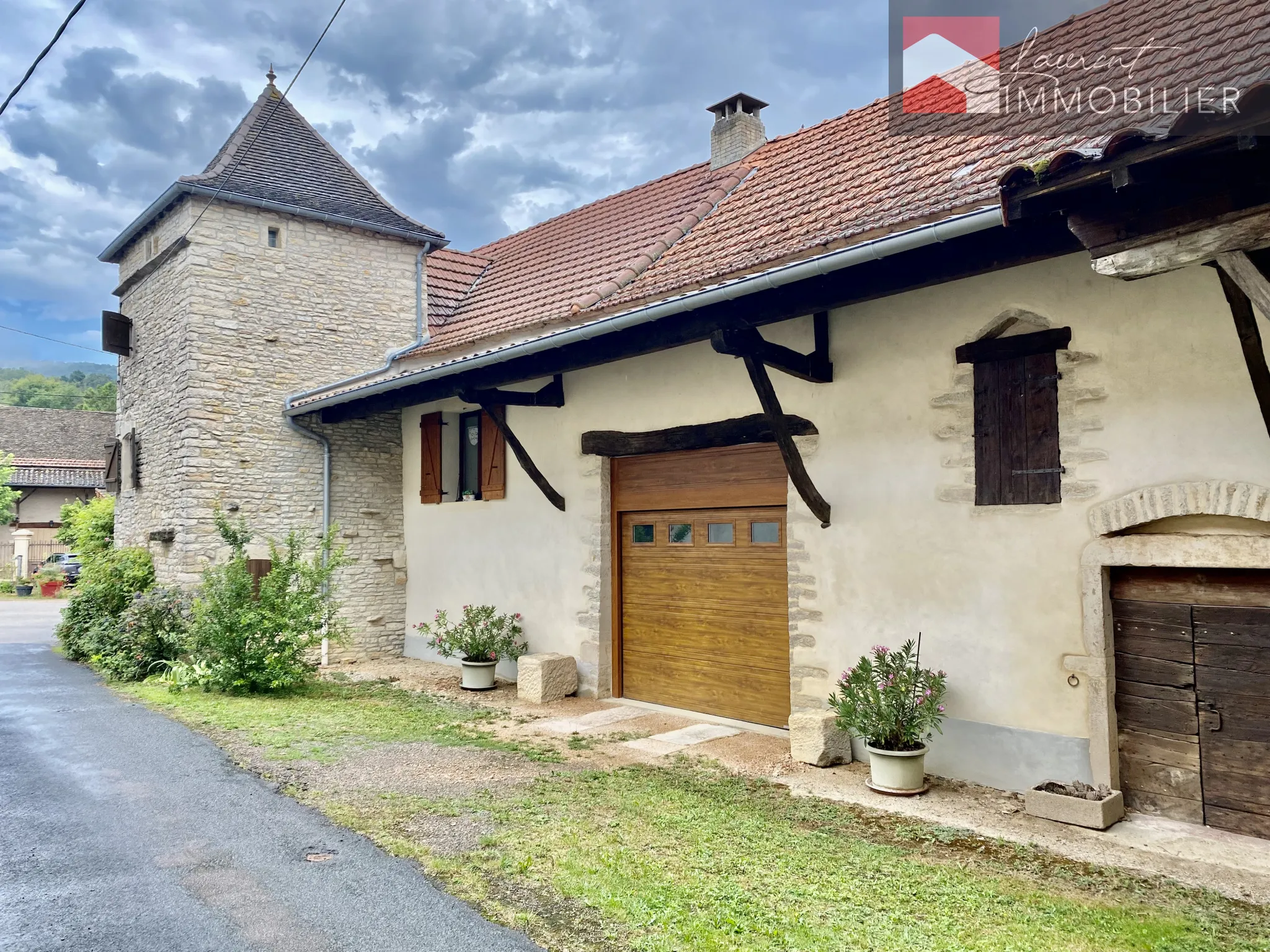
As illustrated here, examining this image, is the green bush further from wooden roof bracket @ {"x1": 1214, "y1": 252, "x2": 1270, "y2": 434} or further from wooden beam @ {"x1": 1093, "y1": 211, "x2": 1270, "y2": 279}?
wooden roof bracket @ {"x1": 1214, "y1": 252, "x2": 1270, "y2": 434}

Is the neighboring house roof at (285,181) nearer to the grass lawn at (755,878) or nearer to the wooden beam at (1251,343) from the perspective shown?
the grass lawn at (755,878)

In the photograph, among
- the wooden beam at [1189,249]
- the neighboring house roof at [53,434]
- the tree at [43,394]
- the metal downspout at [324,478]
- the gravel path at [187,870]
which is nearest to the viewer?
the wooden beam at [1189,249]

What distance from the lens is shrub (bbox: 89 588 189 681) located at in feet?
30.2

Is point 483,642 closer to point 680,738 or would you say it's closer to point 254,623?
point 254,623

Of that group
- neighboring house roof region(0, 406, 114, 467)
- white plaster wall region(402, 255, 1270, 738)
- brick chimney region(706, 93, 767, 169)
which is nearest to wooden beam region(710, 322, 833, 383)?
white plaster wall region(402, 255, 1270, 738)

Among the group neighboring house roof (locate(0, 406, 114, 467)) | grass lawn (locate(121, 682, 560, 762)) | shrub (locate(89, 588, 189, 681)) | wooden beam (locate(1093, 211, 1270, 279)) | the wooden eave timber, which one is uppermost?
neighboring house roof (locate(0, 406, 114, 467))

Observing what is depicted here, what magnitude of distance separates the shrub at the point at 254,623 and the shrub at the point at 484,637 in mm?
1147

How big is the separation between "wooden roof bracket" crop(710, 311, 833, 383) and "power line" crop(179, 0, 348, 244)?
415cm

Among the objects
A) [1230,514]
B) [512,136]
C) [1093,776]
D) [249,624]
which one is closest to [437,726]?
[249,624]

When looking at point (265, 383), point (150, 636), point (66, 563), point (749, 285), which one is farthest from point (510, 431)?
point (66, 563)

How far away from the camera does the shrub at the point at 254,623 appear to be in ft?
26.7

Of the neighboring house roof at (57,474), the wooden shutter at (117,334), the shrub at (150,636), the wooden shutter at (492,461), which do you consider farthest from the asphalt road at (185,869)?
the neighboring house roof at (57,474)

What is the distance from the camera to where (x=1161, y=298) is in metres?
4.50

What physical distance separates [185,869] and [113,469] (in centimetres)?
1066
